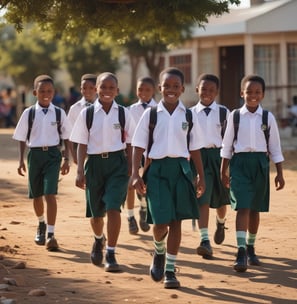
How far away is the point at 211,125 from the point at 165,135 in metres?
2.12

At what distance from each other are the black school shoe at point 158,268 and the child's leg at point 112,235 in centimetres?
75

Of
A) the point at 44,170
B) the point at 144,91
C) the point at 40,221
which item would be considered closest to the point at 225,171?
the point at 44,170

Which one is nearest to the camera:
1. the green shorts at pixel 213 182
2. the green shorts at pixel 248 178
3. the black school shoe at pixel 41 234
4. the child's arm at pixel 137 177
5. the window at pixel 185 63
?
the child's arm at pixel 137 177

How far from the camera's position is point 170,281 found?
7.92 meters

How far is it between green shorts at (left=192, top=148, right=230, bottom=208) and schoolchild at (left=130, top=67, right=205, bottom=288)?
176 cm

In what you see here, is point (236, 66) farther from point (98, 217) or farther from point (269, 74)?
point (98, 217)

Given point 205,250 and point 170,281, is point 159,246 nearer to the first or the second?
point 170,281

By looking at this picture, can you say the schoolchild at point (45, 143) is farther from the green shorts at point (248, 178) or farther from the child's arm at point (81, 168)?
the green shorts at point (248, 178)

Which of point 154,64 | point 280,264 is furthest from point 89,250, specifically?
point 154,64

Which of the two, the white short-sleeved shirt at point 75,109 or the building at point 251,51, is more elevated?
the building at point 251,51

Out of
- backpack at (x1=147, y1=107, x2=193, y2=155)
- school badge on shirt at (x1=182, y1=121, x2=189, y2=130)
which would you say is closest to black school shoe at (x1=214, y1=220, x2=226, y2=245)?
backpack at (x1=147, y1=107, x2=193, y2=155)

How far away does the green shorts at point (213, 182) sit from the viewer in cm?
982

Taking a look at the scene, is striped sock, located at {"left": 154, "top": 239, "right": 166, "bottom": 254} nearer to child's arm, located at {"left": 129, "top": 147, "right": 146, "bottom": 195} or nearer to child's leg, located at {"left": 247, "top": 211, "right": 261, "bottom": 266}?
child's arm, located at {"left": 129, "top": 147, "right": 146, "bottom": 195}

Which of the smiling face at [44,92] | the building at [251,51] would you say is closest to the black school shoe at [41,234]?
the smiling face at [44,92]
